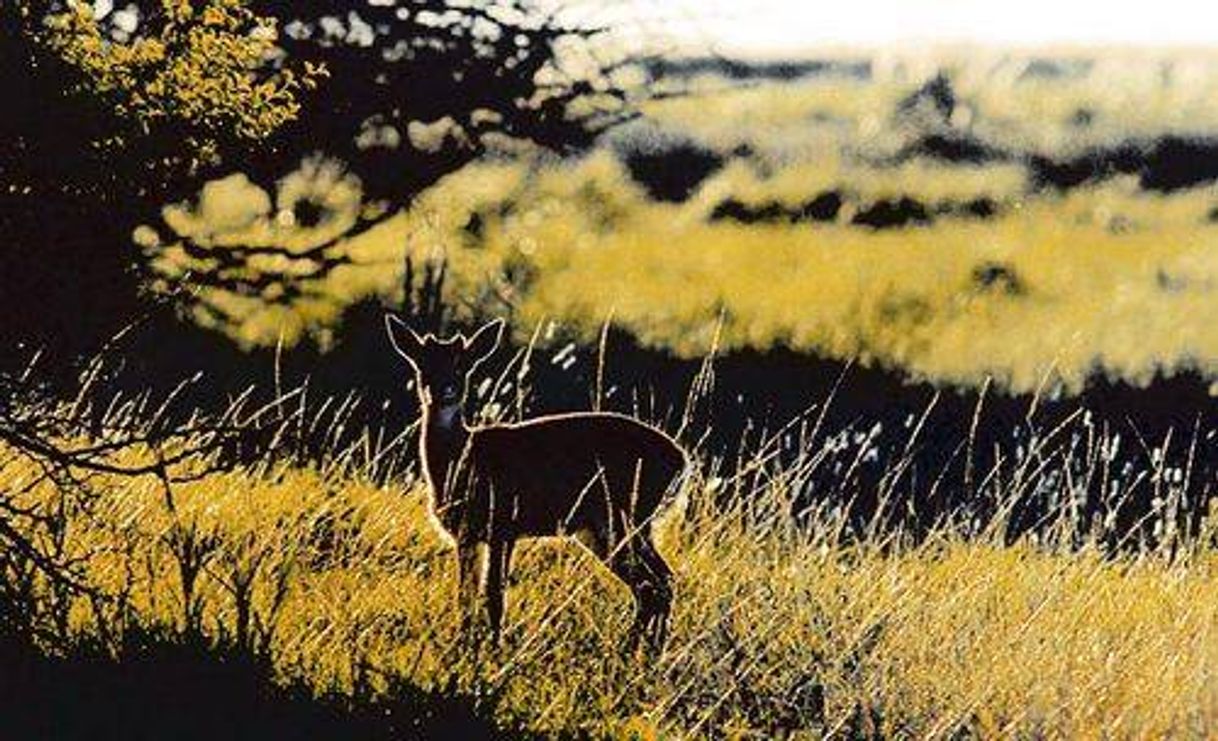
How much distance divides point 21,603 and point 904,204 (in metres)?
11.2

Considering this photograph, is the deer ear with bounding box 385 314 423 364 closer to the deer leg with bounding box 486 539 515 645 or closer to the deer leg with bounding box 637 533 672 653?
the deer leg with bounding box 486 539 515 645

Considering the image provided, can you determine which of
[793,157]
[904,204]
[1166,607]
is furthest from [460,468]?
[793,157]

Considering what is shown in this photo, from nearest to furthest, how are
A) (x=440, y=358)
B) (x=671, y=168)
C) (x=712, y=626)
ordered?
(x=712, y=626) < (x=440, y=358) < (x=671, y=168)

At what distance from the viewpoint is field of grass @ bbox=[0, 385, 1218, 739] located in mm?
5922

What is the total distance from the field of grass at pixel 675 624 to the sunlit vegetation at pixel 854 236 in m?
1.94

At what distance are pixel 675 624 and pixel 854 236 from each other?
928 centimetres

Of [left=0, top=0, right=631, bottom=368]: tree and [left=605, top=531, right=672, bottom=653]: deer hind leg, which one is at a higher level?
[left=0, top=0, right=631, bottom=368]: tree

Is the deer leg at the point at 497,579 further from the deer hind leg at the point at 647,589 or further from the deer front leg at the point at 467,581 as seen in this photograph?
the deer hind leg at the point at 647,589

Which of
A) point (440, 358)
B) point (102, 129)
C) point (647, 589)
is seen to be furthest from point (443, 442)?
point (102, 129)

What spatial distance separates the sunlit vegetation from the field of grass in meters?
1.94

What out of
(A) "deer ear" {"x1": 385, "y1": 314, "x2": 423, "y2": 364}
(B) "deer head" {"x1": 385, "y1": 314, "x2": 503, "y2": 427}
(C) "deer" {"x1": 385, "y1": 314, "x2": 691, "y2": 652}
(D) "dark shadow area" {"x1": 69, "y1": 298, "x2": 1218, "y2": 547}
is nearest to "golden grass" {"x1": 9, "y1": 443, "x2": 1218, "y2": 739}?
(C) "deer" {"x1": 385, "y1": 314, "x2": 691, "y2": 652}

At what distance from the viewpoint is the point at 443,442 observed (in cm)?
630

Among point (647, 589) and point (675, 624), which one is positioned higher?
point (647, 589)

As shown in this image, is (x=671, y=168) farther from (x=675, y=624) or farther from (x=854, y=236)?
(x=675, y=624)
